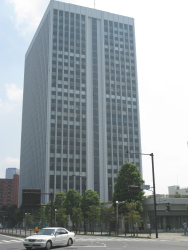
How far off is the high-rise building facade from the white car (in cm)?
8125

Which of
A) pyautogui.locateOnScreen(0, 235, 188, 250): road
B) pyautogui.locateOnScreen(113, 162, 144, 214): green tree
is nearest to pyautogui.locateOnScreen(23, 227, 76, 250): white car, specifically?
pyautogui.locateOnScreen(0, 235, 188, 250): road

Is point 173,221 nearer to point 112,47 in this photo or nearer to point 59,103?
point 59,103

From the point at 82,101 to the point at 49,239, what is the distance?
3857 inches

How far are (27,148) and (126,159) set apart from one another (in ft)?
165

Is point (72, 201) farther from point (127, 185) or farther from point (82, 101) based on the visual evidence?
point (82, 101)

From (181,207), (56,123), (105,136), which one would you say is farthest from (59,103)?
(181,207)

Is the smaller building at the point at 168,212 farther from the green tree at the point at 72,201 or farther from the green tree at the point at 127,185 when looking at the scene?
the green tree at the point at 72,201

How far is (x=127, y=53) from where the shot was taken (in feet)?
435

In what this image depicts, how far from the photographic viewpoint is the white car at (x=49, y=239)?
76.5 ft

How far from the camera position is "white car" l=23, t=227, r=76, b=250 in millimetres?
23328

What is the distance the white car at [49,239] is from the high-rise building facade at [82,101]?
8125cm

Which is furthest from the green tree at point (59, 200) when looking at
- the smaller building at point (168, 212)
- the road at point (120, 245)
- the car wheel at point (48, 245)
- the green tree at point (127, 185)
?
the car wheel at point (48, 245)

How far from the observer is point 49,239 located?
24.2 m

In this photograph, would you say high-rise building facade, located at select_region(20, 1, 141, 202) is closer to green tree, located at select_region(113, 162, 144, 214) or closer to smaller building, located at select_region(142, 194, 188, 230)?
smaller building, located at select_region(142, 194, 188, 230)
